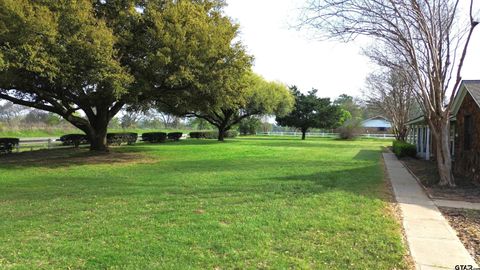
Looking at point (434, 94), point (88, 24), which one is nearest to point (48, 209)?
point (88, 24)

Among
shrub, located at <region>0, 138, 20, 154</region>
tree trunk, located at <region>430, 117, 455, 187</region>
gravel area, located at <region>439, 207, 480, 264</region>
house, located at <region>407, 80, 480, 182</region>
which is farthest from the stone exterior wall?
shrub, located at <region>0, 138, 20, 154</region>

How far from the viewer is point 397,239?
5.67m

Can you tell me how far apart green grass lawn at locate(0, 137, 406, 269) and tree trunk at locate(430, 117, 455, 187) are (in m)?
2.17

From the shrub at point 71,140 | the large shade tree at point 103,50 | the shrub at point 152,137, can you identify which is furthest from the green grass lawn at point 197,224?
the shrub at point 152,137

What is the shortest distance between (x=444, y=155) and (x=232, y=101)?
42.1 ft

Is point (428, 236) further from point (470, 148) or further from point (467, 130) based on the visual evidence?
point (467, 130)

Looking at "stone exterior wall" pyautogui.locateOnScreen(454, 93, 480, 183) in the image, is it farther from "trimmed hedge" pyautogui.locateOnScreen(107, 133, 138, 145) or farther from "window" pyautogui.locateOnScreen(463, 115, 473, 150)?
"trimmed hedge" pyautogui.locateOnScreen(107, 133, 138, 145)

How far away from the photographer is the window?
13.5 metres

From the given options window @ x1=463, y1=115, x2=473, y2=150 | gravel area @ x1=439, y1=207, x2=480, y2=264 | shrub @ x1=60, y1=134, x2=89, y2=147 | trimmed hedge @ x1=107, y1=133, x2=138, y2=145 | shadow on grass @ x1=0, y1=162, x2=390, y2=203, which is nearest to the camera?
gravel area @ x1=439, y1=207, x2=480, y2=264

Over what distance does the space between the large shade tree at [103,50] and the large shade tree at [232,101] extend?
120 centimetres

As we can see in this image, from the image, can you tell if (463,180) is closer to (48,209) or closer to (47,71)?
(48,209)

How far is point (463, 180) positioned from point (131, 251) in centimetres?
1146

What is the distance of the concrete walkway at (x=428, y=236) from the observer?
4914 mm

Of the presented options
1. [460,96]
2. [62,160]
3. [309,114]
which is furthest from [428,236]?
[309,114]
